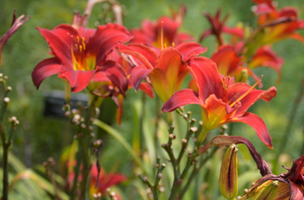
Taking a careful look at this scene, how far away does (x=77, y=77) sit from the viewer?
365mm

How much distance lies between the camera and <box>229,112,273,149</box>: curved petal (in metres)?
0.32

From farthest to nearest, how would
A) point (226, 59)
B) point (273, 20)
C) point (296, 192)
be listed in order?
1. point (273, 20)
2. point (226, 59)
3. point (296, 192)

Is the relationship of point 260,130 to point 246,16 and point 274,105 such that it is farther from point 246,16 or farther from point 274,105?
point 246,16

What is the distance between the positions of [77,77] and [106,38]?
0.25ft

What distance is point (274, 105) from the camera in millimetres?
1346

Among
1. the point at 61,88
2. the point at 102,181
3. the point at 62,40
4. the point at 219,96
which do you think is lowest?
the point at 102,181

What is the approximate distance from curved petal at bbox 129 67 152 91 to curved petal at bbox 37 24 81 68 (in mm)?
122

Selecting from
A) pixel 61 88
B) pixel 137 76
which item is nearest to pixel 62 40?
pixel 137 76

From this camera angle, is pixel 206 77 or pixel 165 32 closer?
pixel 206 77

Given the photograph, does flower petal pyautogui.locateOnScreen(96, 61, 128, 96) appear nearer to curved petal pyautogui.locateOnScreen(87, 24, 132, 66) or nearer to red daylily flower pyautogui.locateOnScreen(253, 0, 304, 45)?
curved petal pyautogui.locateOnScreen(87, 24, 132, 66)

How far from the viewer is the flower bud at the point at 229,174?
31 cm

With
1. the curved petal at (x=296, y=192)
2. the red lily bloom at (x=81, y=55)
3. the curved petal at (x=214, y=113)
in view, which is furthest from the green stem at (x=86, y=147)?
the curved petal at (x=296, y=192)

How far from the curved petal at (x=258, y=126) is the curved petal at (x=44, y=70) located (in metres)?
0.23

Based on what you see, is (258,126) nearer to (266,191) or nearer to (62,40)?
(266,191)
